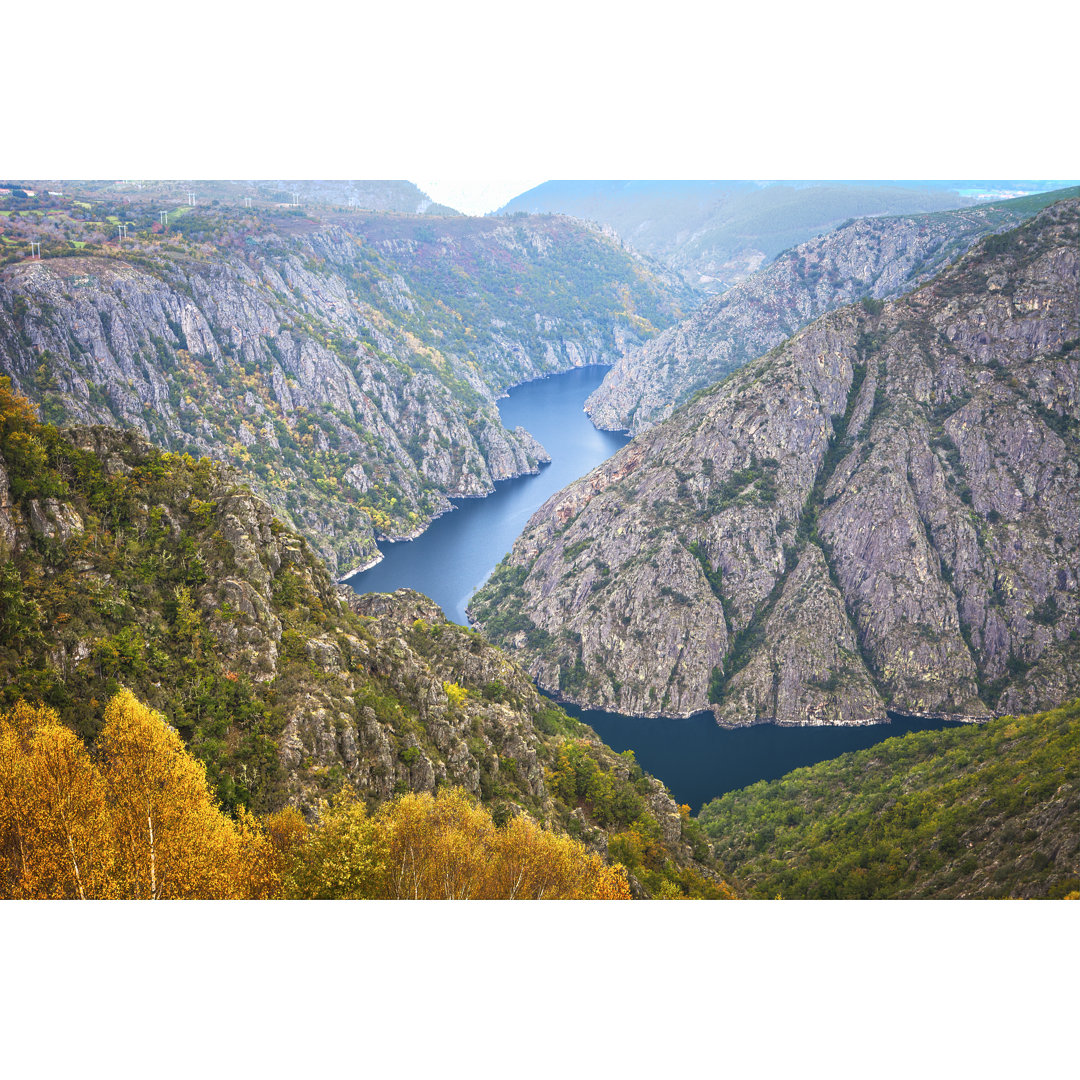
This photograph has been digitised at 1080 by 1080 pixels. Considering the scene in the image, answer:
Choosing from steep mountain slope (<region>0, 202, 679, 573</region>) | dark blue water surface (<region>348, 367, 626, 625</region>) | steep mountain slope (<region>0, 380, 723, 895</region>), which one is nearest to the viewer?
steep mountain slope (<region>0, 380, 723, 895</region>)

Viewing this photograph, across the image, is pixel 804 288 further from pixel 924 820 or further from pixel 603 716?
pixel 924 820

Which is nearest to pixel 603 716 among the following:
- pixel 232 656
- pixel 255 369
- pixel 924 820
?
pixel 924 820

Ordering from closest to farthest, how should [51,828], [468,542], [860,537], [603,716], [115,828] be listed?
1. [51,828]
2. [115,828]
3. [603,716]
4. [860,537]
5. [468,542]

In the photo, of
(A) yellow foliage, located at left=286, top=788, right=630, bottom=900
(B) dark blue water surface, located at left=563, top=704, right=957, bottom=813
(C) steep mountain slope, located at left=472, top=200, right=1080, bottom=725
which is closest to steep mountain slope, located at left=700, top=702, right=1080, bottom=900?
(B) dark blue water surface, located at left=563, top=704, right=957, bottom=813

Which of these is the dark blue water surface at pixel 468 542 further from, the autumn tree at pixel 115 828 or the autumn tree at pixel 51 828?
the autumn tree at pixel 51 828

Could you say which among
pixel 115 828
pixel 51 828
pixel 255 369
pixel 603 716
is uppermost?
pixel 255 369

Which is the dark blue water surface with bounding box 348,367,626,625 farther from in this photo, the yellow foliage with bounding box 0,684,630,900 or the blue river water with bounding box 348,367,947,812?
the yellow foliage with bounding box 0,684,630,900

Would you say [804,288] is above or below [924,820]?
above
